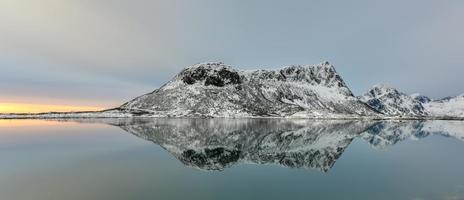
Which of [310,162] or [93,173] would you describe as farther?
[310,162]

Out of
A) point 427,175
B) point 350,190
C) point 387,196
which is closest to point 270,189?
point 350,190

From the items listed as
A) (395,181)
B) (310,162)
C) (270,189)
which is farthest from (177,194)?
(310,162)

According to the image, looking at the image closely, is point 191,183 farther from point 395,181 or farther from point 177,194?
point 395,181

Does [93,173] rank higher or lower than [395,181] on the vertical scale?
higher

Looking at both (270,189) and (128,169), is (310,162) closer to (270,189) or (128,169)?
(270,189)

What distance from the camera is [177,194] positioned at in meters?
31.0

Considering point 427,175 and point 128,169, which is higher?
point 128,169

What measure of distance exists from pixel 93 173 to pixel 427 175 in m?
40.7

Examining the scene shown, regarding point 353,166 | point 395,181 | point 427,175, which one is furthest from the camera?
point 353,166

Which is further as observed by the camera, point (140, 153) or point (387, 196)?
point (140, 153)

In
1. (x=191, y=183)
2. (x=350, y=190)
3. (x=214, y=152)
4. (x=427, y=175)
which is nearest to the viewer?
(x=350, y=190)

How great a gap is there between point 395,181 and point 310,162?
51.6 feet

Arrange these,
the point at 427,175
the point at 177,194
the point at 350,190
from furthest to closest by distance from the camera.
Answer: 1. the point at 427,175
2. the point at 350,190
3. the point at 177,194

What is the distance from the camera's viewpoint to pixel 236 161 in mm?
52344
